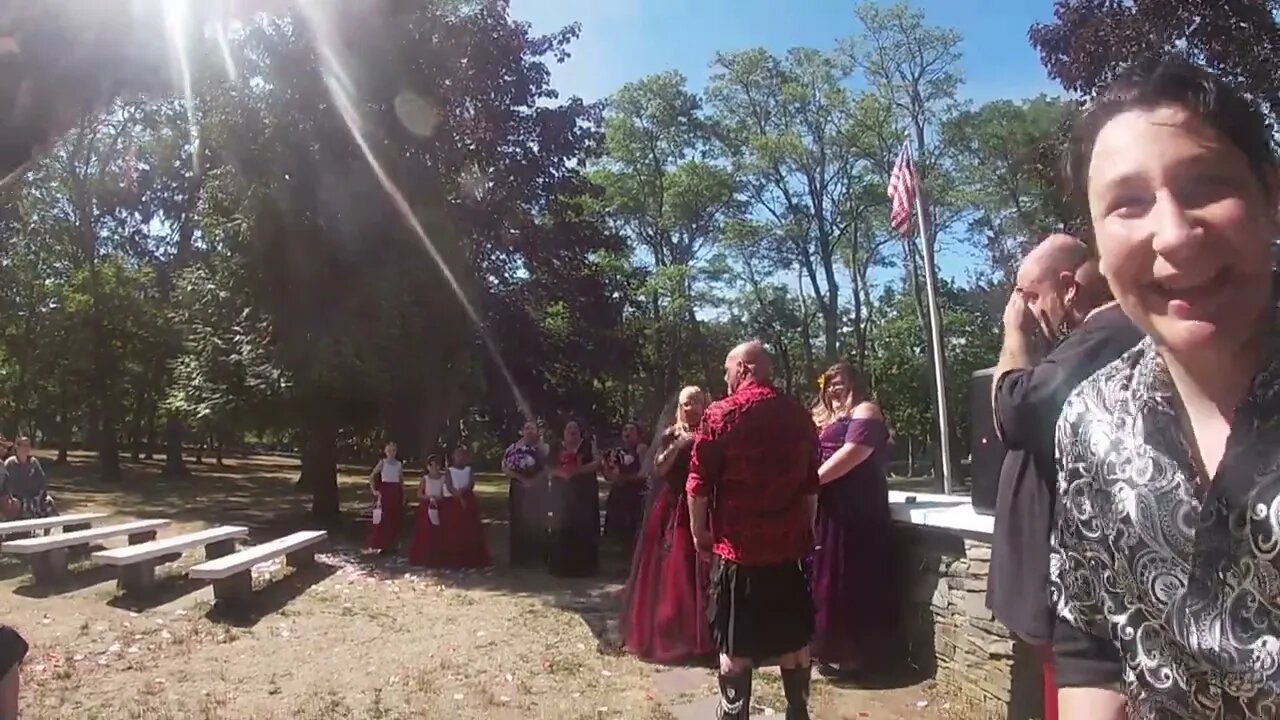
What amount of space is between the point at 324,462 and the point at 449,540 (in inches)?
168

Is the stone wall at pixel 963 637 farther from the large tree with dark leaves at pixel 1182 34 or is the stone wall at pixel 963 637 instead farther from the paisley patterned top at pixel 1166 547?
the large tree with dark leaves at pixel 1182 34

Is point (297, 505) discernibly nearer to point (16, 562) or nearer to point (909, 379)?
point (16, 562)

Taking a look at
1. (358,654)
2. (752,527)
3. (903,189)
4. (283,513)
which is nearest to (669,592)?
(358,654)

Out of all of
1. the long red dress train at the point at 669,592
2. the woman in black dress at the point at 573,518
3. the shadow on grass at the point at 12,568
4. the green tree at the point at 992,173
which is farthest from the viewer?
the green tree at the point at 992,173

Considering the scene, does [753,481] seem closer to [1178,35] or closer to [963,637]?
[963,637]

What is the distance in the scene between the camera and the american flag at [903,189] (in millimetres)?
11203

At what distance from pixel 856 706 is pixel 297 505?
15.4 meters

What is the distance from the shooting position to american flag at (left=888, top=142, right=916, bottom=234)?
1120cm

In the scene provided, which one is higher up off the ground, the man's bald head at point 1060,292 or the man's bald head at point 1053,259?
the man's bald head at point 1053,259

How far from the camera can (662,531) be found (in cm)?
654

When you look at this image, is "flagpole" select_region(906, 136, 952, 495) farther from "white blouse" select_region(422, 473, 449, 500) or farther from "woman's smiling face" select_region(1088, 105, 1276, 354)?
"woman's smiling face" select_region(1088, 105, 1276, 354)

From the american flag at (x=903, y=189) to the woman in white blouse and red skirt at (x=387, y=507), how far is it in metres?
6.74

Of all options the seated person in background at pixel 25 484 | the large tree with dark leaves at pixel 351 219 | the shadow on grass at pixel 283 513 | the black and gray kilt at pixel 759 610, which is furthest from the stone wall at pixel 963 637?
the seated person in background at pixel 25 484

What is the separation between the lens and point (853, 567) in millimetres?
5523
